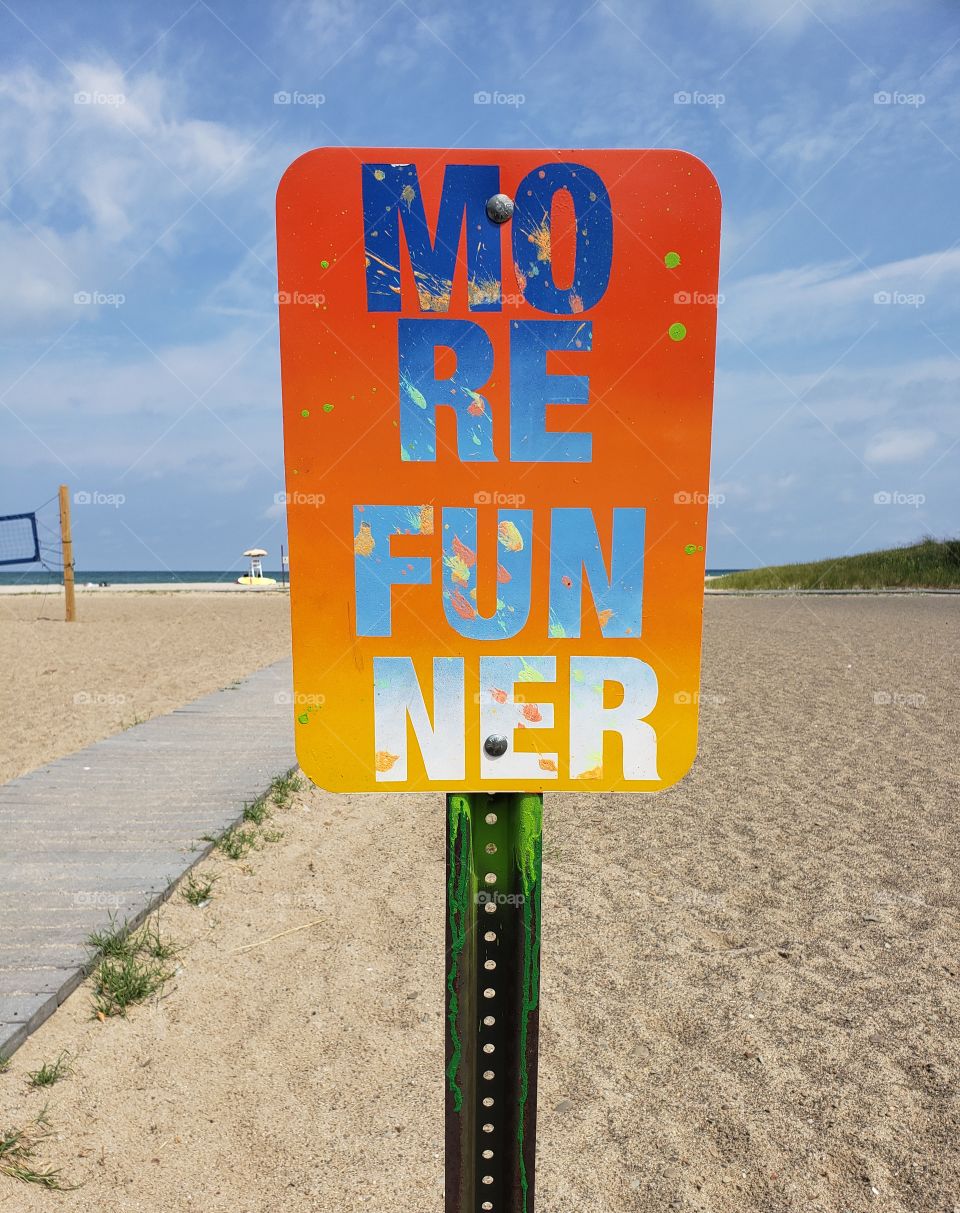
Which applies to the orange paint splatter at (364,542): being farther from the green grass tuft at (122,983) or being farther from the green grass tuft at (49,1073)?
the green grass tuft at (122,983)

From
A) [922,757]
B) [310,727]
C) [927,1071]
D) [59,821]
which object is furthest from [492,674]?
[922,757]

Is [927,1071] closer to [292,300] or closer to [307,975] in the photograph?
[307,975]

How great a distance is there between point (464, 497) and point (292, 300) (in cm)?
31

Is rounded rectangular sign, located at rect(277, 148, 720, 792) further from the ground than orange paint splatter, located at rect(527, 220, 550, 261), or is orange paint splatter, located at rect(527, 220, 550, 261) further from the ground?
orange paint splatter, located at rect(527, 220, 550, 261)

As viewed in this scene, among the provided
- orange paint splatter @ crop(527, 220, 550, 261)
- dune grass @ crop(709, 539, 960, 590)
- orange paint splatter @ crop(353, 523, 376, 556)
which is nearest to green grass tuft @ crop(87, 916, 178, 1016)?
orange paint splatter @ crop(353, 523, 376, 556)

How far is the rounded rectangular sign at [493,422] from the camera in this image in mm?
932

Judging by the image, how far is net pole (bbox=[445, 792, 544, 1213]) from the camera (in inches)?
39.9
